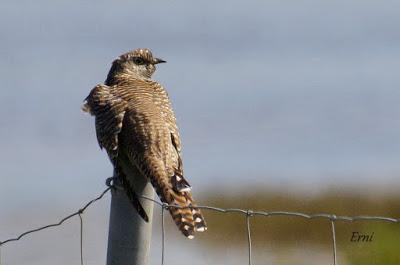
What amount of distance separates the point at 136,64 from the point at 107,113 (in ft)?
4.84

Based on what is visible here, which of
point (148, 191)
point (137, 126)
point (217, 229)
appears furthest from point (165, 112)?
point (217, 229)

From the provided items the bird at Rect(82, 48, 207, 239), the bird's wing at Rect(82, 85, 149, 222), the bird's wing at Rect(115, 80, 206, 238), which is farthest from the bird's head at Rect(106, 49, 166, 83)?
the bird's wing at Rect(115, 80, 206, 238)

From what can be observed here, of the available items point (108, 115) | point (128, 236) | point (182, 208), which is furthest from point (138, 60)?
point (128, 236)

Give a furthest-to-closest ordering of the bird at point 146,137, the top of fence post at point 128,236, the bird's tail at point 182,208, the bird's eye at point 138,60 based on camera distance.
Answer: the bird's eye at point 138,60
the bird at point 146,137
the bird's tail at point 182,208
the top of fence post at point 128,236

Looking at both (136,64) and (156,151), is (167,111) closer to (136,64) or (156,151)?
(156,151)

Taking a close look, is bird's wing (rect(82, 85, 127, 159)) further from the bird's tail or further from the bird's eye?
the bird's eye

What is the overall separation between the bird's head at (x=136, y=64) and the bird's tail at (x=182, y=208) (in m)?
2.01

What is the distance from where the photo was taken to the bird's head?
31.2ft

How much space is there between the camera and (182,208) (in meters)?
7.12

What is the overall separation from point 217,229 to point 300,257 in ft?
5.96

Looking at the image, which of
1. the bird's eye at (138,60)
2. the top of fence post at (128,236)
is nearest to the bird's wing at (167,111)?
the bird's eye at (138,60)

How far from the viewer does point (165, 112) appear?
829cm

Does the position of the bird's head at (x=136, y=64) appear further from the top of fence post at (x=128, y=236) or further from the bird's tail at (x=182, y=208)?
the top of fence post at (x=128, y=236)

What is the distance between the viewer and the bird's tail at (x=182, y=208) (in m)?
7.23
